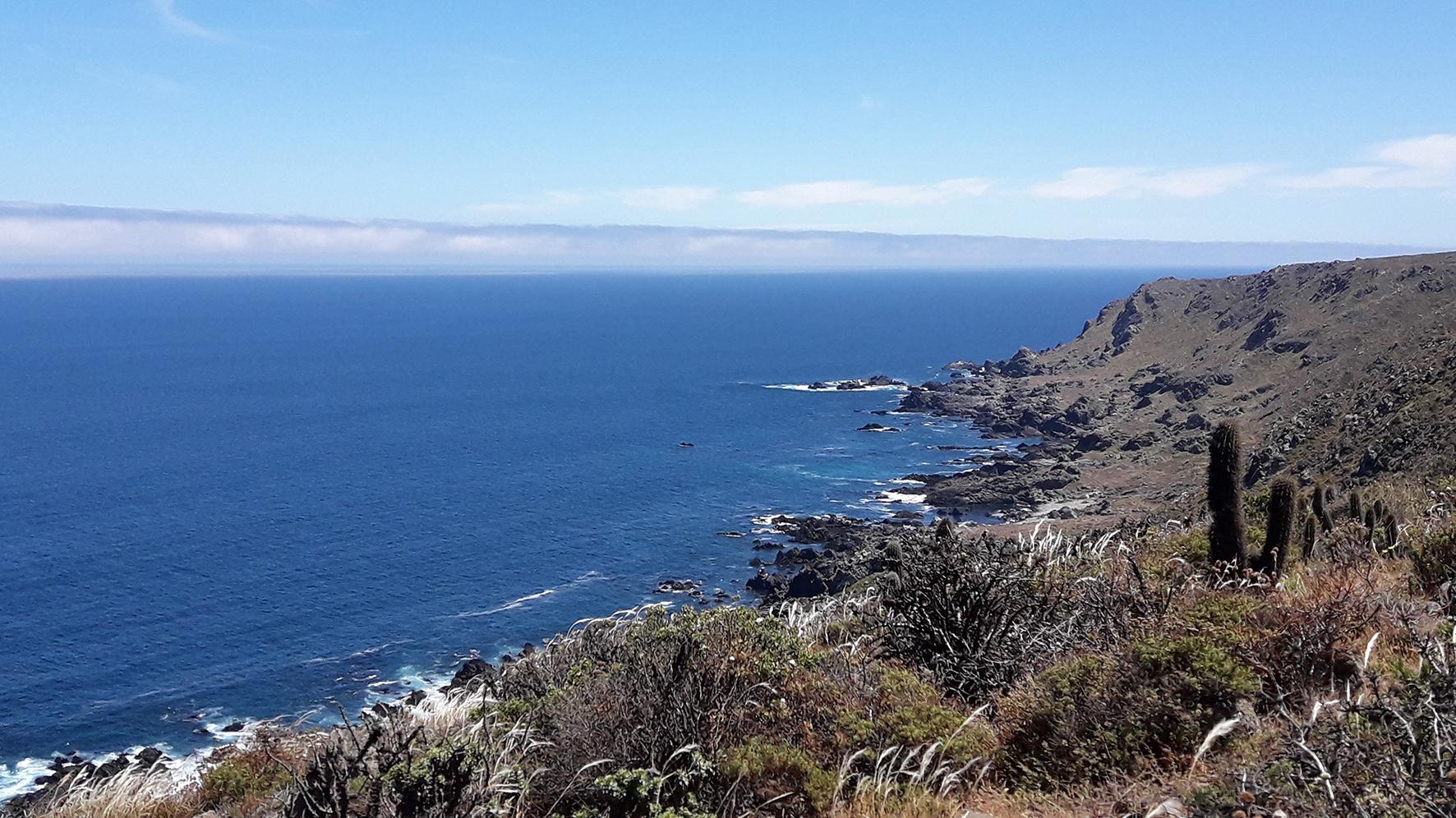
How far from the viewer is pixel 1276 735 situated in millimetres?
5402

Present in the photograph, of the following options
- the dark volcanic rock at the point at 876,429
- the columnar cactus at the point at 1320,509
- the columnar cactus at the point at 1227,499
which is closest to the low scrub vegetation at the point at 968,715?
the columnar cactus at the point at 1227,499

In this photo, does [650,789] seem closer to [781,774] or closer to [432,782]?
[781,774]

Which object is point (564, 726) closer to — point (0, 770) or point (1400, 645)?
point (1400, 645)

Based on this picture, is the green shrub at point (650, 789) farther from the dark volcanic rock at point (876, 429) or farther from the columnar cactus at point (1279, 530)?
the dark volcanic rock at point (876, 429)

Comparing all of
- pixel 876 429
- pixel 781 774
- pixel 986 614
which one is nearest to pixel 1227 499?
pixel 986 614

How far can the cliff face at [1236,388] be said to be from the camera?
167ft

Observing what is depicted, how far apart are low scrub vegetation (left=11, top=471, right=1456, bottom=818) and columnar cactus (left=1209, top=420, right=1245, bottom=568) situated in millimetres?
145

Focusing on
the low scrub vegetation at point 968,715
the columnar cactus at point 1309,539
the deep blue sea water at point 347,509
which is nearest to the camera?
the low scrub vegetation at point 968,715

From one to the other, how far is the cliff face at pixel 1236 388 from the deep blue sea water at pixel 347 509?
10.9 metres

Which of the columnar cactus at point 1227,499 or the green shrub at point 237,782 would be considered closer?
the green shrub at point 237,782

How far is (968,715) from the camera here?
24.5 feet

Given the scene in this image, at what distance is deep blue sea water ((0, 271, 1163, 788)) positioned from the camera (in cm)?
4066

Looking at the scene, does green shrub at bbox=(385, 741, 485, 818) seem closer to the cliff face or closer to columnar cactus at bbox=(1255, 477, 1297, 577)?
columnar cactus at bbox=(1255, 477, 1297, 577)

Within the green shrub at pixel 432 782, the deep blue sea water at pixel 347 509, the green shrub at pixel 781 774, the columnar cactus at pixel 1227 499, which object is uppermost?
the columnar cactus at pixel 1227 499
